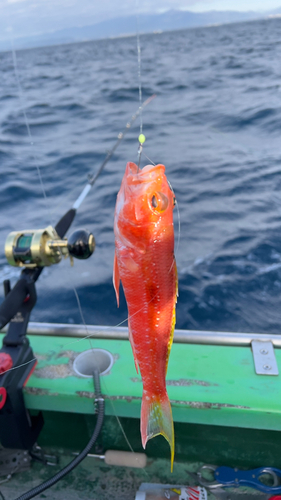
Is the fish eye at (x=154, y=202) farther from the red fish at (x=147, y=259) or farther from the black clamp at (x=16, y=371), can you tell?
the black clamp at (x=16, y=371)

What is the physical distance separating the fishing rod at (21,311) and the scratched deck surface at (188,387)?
0.13m

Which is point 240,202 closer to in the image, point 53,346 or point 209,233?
point 209,233

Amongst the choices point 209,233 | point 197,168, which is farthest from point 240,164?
point 209,233

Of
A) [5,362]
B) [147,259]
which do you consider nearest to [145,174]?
[147,259]

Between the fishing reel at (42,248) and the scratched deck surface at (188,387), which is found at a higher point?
the fishing reel at (42,248)

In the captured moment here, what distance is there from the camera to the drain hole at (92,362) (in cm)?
231

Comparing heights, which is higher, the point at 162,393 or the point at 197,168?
the point at 162,393

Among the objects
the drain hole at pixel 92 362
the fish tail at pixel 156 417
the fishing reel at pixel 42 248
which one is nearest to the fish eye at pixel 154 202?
the fish tail at pixel 156 417

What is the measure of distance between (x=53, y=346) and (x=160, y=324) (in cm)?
146

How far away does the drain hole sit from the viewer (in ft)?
7.59

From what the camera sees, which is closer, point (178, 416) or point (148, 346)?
point (148, 346)

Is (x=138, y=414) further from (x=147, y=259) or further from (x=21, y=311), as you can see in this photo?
(x=147, y=259)

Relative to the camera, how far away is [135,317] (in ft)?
4.25

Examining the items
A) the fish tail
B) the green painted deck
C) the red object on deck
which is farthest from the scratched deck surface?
the fish tail
